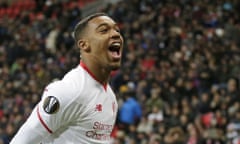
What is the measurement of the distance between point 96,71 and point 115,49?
202 mm

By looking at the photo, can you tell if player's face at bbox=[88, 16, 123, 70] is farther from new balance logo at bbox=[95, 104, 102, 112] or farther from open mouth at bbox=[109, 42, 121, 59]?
new balance logo at bbox=[95, 104, 102, 112]

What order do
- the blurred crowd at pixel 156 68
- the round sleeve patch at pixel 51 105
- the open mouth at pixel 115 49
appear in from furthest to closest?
1. the blurred crowd at pixel 156 68
2. the open mouth at pixel 115 49
3. the round sleeve patch at pixel 51 105

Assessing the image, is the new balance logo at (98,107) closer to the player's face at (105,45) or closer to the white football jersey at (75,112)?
the white football jersey at (75,112)

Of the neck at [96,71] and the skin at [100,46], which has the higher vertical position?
the skin at [100,46]

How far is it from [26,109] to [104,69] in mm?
10610

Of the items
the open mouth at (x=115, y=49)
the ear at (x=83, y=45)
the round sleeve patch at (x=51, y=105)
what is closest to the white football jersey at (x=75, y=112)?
the round sleeve patch at (x=51, y=105)

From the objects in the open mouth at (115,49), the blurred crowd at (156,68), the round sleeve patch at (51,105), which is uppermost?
the open mouth at (115,49)

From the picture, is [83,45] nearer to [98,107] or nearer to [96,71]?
[96,71]

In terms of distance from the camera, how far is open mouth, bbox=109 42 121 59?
12.7 feet

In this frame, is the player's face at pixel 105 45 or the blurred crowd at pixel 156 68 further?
the blurred crowd at pixel 156 68

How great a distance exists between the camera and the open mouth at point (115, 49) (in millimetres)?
3857

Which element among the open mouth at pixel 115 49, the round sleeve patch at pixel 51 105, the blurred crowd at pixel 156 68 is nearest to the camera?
the round sleeve patch at pixel 51 105

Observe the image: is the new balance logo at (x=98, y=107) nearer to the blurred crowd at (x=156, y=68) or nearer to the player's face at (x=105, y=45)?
the player's face at (x=105, y=45)

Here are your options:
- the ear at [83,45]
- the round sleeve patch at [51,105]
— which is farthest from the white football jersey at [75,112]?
the ear at [83,45]
